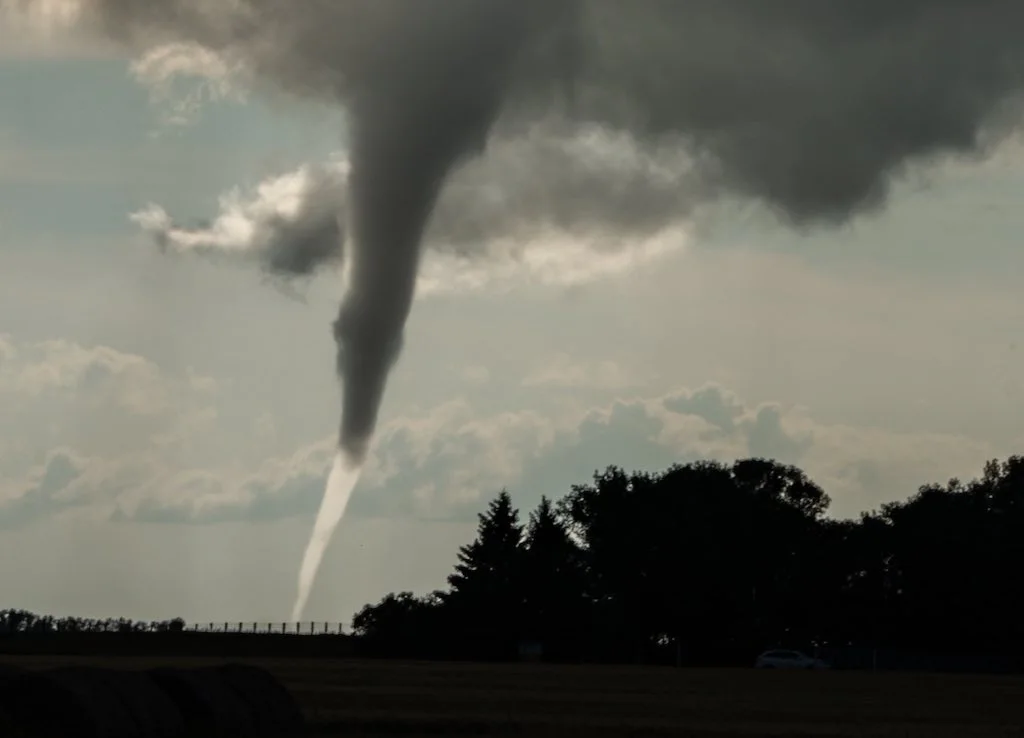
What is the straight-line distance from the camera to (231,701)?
117ft

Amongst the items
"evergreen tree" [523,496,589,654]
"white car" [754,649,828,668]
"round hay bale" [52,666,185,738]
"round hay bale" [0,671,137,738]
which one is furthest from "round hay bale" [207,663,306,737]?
"evergreen tree" [523,496,589,654]

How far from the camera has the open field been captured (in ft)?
128

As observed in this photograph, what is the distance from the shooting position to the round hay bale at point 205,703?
113 feet

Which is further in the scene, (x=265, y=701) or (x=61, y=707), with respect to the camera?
(x=265, y=701)

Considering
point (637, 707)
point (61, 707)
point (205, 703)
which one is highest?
point (637, 707)

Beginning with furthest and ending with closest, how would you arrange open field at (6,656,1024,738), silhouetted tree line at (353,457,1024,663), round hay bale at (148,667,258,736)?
silhouetted tree line at (353,457,1024,663), open field at (6,656,1024,738), round hay bale at (148,667,258,736)

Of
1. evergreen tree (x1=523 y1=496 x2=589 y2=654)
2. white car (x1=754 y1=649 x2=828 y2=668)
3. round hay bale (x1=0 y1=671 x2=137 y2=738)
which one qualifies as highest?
evergreen tree (x1=523 y1=496 x2=589 y2=654)

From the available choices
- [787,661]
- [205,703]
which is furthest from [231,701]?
[787,661]

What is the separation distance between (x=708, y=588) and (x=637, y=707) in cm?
9209

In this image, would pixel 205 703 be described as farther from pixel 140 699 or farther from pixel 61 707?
pixel 61 707

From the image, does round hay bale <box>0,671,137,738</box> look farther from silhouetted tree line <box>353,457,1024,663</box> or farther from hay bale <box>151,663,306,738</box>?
silhouetted tree line <box>353,457,1024,663</box>

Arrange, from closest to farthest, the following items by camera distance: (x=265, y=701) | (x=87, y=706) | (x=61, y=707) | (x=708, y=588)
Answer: (x=61, y=707) < (x=87, y=706) < (x=265, y=701) < (x=708, y=588)

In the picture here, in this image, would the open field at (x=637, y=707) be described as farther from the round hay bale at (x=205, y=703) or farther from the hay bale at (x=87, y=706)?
the hay bale at (x=87, y=706)

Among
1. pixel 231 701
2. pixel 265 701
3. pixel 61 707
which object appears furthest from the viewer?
pixel 265 701
